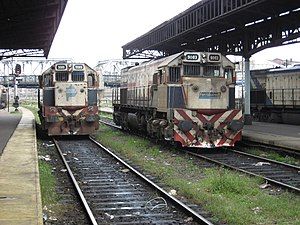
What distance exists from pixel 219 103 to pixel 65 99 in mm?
7551

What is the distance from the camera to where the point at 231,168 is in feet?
42.7

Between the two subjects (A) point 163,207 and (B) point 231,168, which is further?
(B) point 231,168

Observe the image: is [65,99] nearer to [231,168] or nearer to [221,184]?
[231,168]

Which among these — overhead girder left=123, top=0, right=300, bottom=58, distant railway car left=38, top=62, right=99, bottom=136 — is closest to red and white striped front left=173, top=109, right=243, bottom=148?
overhead girder left=123, top=0, right=300, bottom=58

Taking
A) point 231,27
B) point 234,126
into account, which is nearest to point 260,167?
point 234,126

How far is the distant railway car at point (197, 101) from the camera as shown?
16594mm

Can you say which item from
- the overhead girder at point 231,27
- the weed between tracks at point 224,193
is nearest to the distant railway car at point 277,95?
the overhead girder at point 231,27

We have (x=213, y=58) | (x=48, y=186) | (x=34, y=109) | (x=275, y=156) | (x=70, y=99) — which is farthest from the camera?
(x=34, y=109)

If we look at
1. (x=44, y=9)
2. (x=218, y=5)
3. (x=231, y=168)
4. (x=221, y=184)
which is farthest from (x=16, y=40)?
(x=221, y=184)

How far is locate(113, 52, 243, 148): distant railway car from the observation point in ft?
54.4

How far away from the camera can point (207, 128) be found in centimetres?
1669

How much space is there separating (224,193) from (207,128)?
22.8ft

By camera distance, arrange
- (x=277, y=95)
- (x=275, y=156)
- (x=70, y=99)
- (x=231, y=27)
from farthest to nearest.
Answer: (x=277, y=95), (x=231, y=27), (x=70, y=99), (x=275, y=156)

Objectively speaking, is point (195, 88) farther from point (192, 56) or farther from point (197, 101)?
point (192, 56)
